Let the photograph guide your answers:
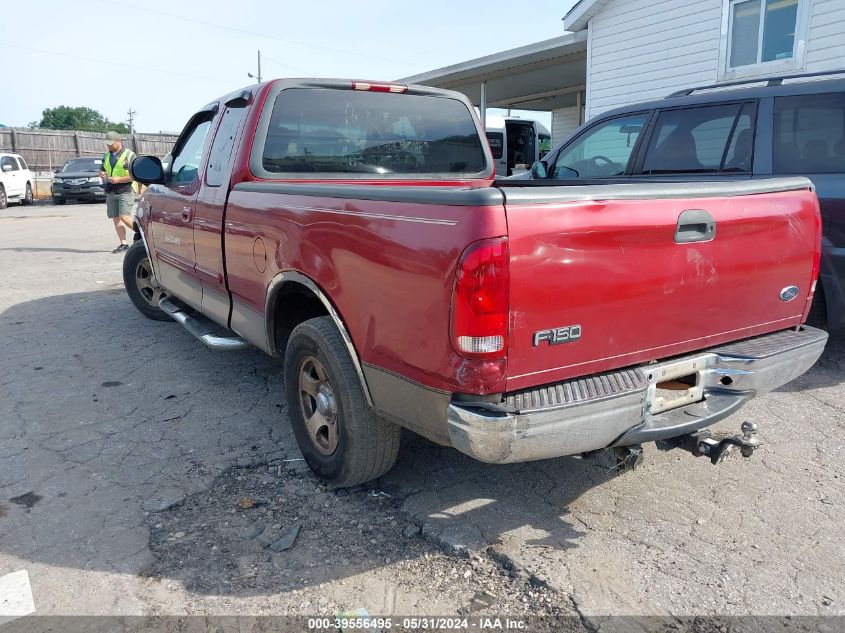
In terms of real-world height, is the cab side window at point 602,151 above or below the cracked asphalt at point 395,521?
above

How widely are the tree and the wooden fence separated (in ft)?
258

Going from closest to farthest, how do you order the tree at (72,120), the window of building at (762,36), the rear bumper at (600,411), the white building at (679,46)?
Answer: the rear bumper at (600,411)
the white building at (679,46)
the window of building at (762,36)
the tree at (72,120)

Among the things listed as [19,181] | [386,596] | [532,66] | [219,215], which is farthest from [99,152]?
[386,596]

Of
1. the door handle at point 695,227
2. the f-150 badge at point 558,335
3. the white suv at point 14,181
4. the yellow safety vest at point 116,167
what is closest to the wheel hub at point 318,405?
the f-150 badge at point 558,335

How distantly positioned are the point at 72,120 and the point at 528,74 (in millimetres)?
107435

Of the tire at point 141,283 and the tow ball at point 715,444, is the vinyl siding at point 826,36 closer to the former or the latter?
the tow ball at point 715,444

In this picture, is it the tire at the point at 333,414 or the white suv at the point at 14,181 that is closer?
the tire at the point at 333,414

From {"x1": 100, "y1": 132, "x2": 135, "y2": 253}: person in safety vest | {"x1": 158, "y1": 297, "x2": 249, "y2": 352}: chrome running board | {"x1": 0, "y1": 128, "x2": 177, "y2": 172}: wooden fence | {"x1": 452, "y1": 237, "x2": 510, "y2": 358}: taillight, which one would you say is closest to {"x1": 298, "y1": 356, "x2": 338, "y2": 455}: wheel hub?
{"x1": 158, "y1": 297, "x2": 249, "y2": 352}: chrome running board

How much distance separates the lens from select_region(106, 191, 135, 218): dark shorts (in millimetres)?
10602

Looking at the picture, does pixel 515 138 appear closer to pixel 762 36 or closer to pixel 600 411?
pixel 762 36

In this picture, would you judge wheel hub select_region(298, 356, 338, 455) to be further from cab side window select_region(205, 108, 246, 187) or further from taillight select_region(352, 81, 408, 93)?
taillight select_region(352, 81, 408, 93)

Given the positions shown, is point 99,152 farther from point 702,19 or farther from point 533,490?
point 533,490

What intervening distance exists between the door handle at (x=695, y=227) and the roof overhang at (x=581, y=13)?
11266mm

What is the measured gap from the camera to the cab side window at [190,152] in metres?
4.63
